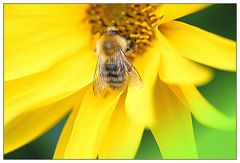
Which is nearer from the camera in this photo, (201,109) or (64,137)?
(201,109)

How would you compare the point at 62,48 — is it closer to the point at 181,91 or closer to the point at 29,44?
the point at 29,44

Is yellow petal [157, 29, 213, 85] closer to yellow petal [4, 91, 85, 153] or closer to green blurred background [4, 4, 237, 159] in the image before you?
green blurred background [4, 4, 237, 159]

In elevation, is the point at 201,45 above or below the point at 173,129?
above

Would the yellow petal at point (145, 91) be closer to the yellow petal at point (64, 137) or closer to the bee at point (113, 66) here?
the bee at point (113, 66)

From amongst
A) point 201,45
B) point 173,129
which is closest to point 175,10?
point 201,45

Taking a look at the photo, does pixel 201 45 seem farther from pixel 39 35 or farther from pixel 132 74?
pixel 39 35

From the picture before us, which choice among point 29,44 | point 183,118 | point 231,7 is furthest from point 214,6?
point 29,44

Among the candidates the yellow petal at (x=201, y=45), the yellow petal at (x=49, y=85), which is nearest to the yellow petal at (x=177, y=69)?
the yellow petal at (x=201, y=45)
